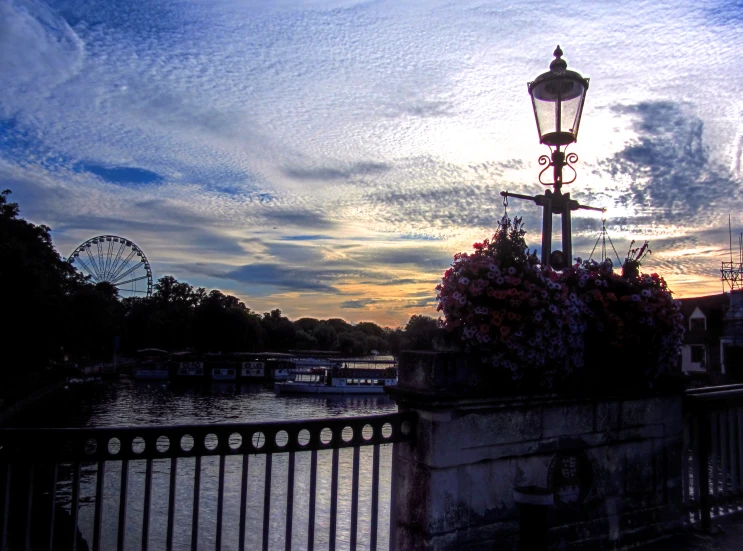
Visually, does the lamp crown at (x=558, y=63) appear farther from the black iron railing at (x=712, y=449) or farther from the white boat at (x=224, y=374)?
the white boat at (x=224, y=374)

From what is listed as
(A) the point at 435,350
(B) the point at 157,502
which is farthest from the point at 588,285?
(B) the point at 157,502

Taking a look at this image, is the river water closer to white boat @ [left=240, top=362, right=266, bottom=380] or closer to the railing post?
the railing post

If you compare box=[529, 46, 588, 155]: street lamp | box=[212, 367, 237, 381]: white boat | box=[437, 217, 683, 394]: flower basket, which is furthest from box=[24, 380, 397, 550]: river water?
box=[212, 367, 237, 381]: white boat

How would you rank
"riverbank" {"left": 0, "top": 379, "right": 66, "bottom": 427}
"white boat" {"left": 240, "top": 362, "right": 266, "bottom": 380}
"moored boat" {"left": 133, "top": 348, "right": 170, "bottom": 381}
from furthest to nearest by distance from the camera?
"moored boat" {"left": 133, "top": 348, "right": 170, "bottom": 381}
"white boat" {"left": 240, "top": 362, "right": 266, "bottom": 380}
"riverbank" {"left": 0, "top": 379, "right": 66, "bottom": 427}

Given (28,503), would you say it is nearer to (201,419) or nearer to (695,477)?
(695,477)

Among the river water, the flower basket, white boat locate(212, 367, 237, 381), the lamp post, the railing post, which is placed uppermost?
the lamp post

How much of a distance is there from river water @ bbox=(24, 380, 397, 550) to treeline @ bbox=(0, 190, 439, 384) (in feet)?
19.8

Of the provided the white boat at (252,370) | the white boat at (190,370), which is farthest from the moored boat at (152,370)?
the white boat at (252,370)

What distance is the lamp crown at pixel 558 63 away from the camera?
226 inches

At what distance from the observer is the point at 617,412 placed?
5148mm

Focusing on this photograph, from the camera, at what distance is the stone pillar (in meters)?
4.14

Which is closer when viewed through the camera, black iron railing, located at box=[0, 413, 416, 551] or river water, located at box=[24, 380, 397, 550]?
black iron railing, located at box=[0, 413, 416, 551]

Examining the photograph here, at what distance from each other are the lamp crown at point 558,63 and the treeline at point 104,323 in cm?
263

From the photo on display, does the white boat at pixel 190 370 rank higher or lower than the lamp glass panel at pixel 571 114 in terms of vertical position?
lower
